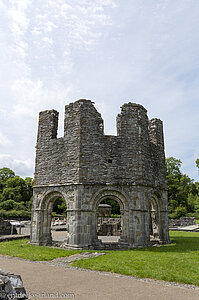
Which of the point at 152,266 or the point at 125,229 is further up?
the point at 125,229

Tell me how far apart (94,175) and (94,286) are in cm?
720

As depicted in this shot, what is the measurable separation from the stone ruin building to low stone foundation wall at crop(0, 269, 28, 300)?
23.9 feet

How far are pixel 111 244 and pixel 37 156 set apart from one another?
698cm

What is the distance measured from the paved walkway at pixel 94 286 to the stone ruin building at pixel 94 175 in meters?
4.79

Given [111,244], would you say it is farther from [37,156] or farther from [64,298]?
[64,298]

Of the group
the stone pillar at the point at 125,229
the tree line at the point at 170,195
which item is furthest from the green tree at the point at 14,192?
the stone pillar at the point at 125,229

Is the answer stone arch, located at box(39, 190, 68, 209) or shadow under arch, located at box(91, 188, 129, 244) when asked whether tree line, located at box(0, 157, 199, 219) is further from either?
shadow under arch, located at box(91, 188, 129, 244)

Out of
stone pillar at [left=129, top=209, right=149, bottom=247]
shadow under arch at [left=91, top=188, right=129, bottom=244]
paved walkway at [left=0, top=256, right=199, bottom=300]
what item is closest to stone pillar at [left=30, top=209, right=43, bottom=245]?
shadow under arch at [left=91, top=188, right=129, bottom=244]

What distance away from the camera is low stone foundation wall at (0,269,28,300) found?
466 cm

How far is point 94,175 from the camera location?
13.0m

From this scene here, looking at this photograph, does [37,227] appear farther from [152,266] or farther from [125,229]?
[152,266]

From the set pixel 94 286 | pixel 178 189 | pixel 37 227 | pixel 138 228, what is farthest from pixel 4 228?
pixel 178 189

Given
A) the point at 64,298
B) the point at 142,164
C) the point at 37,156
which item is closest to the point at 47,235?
the point at 37,156

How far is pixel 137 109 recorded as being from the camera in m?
14.6
